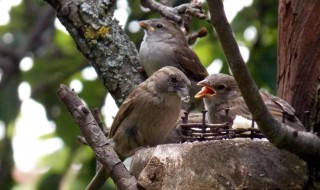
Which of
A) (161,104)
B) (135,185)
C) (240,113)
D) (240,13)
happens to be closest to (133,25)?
(240,13)

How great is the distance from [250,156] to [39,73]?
15.6 ft

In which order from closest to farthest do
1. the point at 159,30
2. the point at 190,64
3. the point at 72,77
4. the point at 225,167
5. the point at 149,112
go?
1. the point at 225,167
2. the point at 149,112
3. the point at 190,64
4. the point at 159,30
5. the point at 72,77

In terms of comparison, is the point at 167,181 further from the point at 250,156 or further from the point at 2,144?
the point at 2,144

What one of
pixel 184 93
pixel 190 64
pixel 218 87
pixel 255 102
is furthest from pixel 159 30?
pixel 255 102

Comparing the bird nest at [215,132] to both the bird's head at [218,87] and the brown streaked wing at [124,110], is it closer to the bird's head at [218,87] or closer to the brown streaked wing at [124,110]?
the brown streaked wing at [124,110]

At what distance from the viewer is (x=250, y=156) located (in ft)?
14.8

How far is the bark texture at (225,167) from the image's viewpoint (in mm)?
4461

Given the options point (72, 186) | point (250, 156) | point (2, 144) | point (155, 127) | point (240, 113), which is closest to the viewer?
point (250, 156)

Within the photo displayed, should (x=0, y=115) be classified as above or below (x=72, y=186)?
above

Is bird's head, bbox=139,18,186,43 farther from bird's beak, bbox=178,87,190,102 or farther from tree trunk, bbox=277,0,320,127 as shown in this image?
tree trunk, bbox=277,0,320,127

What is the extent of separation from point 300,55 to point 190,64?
90.0 inches

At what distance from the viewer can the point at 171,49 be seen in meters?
8.20

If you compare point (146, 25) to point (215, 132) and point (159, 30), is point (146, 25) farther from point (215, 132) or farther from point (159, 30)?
point (215, 132)

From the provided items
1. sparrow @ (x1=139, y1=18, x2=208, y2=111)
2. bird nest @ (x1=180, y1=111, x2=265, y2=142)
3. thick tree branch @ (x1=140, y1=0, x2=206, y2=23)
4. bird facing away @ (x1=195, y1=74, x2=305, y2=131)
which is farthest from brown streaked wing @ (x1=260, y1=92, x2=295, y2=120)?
sparrow @ (x1=139, y1=18, x2=208, y2=111)
